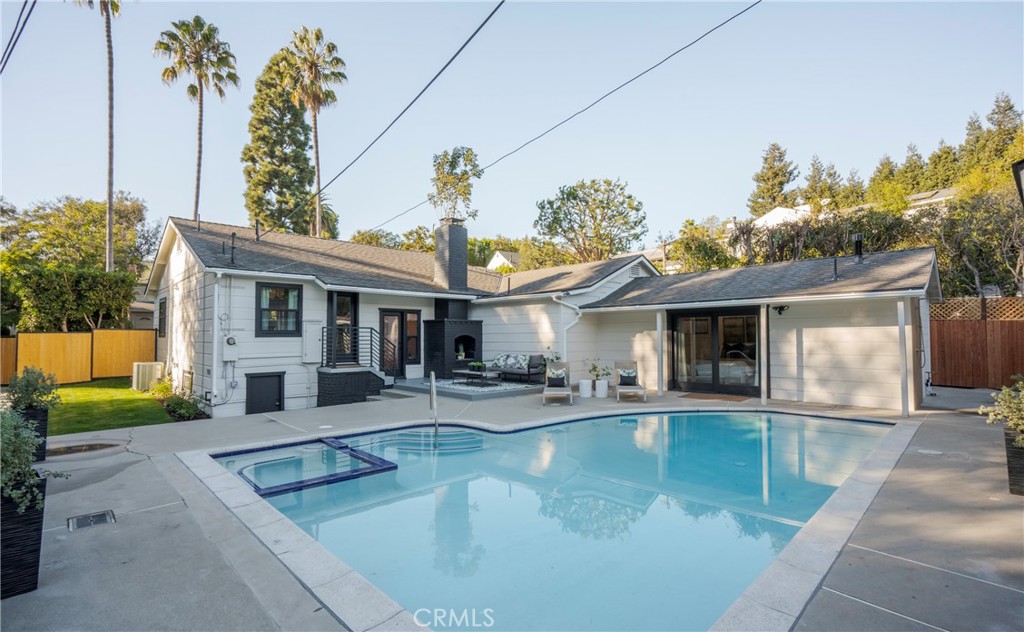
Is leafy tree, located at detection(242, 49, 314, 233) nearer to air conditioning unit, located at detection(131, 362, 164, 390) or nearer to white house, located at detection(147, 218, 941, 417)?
white house, located at detection(147, 218, 941, 417)

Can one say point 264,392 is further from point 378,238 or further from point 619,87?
point 378,238

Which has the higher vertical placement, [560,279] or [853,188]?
[853,188]

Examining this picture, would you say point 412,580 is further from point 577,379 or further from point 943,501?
point 577,379

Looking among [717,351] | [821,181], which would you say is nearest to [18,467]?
[717,351]

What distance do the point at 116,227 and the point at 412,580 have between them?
Answer: 34.7m

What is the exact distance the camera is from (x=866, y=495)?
445 cm

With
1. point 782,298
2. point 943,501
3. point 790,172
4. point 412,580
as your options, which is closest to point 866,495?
point 943,501

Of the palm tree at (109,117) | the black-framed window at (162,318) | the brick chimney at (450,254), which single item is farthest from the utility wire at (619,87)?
the palm tree at (109,117)

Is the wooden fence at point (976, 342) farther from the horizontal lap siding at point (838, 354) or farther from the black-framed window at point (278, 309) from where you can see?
the black-framed window at point (278, 309)

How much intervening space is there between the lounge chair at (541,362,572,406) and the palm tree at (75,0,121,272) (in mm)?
17064

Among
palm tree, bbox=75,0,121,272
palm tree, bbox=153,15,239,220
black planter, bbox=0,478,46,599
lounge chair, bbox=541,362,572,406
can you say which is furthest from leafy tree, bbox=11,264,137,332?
black planter, bbox=0,478,46,599

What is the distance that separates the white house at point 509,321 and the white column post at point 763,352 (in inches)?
1.9

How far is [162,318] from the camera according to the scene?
598 inches

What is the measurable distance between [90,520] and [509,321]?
10.9m
